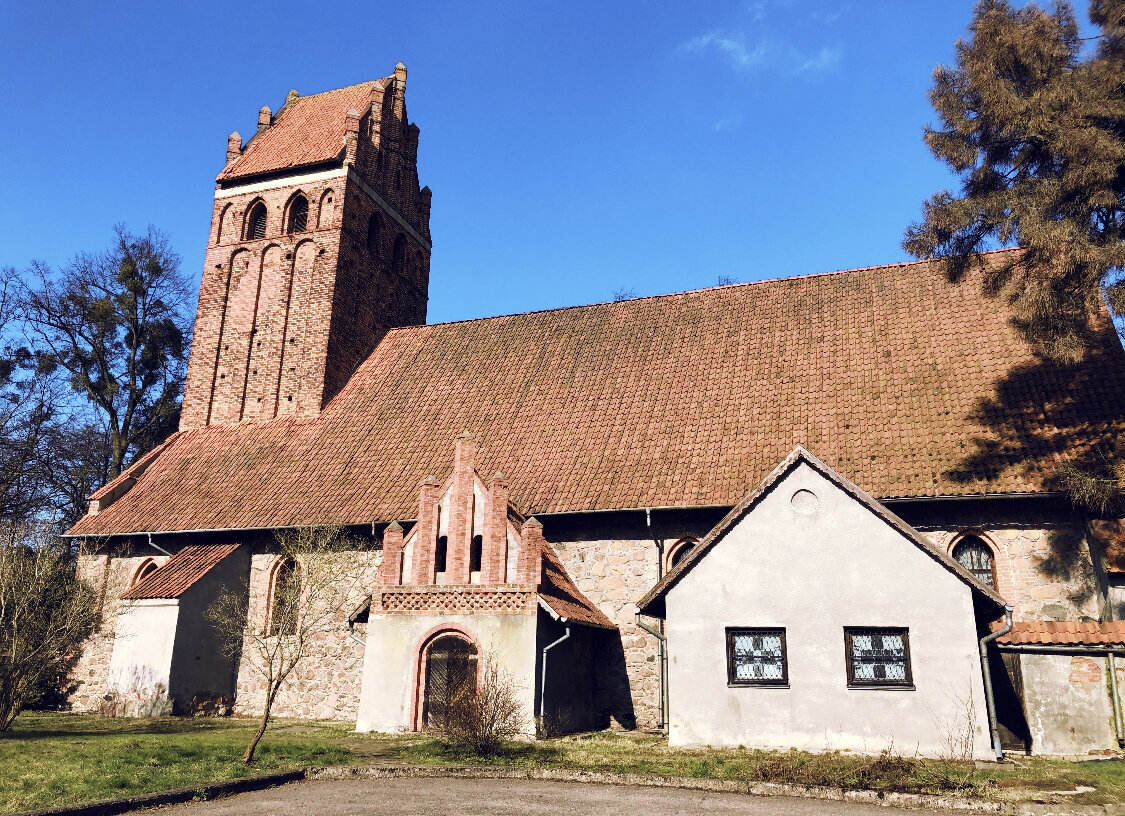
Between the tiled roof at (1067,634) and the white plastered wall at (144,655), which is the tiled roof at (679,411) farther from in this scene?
the white plastered wall at (144,655)

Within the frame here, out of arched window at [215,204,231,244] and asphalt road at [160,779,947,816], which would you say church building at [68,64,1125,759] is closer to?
arched window at [215,204,231,244]

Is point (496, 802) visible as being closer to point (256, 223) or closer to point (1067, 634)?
point (1067, 634)

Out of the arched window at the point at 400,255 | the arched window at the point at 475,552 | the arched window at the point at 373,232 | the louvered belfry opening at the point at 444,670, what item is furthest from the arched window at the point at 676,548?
the arched window at the point at 400,255

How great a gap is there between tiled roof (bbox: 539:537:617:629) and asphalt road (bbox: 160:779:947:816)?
4.48 metres

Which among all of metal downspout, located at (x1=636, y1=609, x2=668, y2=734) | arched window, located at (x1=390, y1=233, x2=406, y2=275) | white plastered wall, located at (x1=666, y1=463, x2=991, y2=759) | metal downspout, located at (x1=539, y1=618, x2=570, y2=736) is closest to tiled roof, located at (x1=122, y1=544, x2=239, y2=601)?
metal downspout, located at (x1=539, y1=618, x2=570, y2=736)

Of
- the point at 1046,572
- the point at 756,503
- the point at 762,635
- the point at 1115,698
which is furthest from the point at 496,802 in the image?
Result: the point at 1046,572

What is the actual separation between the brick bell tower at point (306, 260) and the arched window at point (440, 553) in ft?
30.6

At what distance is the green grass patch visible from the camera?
9.99 meters

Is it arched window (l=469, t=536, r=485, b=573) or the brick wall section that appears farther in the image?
arched window (l=469, t=536, r=485, b=573)

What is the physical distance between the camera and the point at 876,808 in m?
9.43

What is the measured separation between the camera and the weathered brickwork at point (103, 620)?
68.7 ft

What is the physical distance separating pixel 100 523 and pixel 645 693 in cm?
1473

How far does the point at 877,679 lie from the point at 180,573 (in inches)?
595

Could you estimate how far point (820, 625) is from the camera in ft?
44.2
